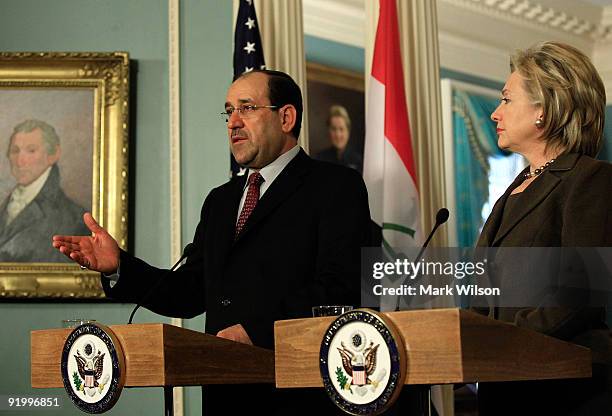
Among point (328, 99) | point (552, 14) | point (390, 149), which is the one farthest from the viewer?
point (552, 14)

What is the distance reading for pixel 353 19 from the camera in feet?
22.2

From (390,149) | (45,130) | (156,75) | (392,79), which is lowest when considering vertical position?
(390,149)

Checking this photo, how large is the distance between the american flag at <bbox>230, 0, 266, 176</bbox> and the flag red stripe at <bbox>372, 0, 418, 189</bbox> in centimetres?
59

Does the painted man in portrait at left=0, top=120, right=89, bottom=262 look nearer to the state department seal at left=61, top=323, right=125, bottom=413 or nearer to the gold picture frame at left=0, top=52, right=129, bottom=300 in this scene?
the gold picture frame at left=0, top=52, right=129, bottom=300

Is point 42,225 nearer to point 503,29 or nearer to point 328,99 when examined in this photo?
point 328,99

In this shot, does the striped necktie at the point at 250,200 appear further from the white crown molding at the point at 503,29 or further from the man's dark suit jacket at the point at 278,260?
the white crown molding at the point at 503,29

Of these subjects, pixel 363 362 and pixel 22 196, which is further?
pixel 22 196

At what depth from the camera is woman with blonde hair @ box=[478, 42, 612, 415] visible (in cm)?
217

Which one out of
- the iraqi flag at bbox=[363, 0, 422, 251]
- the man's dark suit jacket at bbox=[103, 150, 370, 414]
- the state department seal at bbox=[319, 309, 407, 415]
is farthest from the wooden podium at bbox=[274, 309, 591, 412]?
the iraqi flag at bbox=[363, 0, 422, 251]

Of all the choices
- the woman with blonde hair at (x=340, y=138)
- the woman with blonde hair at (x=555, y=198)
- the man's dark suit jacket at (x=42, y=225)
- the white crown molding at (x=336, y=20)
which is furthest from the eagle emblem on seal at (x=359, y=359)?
the white crown molding at (x=336, y=20)

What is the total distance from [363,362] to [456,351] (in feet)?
Result: 0.79

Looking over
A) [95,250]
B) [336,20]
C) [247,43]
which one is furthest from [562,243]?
[336,20]

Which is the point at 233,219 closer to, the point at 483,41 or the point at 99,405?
the point at 99,405

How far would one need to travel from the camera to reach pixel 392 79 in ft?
15.1
